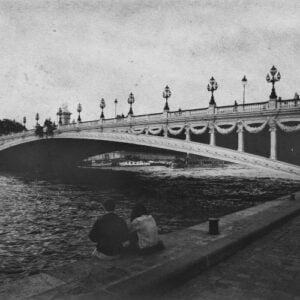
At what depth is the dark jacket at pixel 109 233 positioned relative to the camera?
6422mm

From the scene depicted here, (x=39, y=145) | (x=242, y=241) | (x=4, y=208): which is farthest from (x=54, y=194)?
(x=39, y=145)

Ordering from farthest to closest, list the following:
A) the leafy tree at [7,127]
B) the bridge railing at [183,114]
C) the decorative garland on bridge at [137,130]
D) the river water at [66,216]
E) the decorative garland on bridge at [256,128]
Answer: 1. the leafy tree at [7,127]
2. the decorative garland on bridge at [137,130]
3. the decorative garland on bridge at [256,128]
4. the bridge railing at [183,114]
5. the river water at [66,216]

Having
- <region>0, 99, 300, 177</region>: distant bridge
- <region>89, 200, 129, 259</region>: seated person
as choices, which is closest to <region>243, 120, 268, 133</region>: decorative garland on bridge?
<region>0, 99, 300, 177</region>: distant bridge

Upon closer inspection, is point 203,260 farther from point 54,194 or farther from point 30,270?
point 54,194

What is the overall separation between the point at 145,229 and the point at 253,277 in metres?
2.17

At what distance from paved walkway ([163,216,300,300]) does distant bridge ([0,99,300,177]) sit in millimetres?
14164

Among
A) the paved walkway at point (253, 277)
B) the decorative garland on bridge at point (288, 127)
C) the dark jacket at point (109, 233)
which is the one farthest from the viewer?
the decorative garland on bridge at point (288, 127)

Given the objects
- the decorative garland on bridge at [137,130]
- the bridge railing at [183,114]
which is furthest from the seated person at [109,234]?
the decorative garland on bridge at [137,130]

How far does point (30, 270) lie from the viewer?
8867 millimetres

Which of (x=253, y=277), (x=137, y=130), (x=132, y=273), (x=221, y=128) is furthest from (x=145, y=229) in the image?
(x=137, y=130)

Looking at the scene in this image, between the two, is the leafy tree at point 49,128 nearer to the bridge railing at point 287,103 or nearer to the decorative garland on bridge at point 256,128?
the decorative garland on bridge at point 256,128

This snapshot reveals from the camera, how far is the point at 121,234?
259 inches

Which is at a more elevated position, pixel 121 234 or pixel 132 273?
pixel 121 234

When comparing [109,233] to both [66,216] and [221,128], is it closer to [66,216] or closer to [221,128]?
[66,216]
